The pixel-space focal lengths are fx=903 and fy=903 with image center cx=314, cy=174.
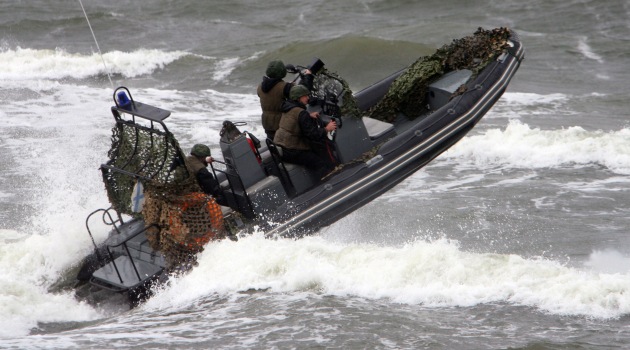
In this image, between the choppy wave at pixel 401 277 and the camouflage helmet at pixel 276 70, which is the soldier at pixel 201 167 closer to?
the choppy wave at pixel 401 277

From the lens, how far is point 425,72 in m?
11.1

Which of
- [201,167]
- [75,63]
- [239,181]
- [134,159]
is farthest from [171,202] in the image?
[75,63]

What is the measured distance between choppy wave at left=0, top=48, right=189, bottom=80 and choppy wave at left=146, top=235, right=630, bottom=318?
40.9ft

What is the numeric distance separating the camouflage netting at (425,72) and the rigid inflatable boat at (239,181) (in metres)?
0.52

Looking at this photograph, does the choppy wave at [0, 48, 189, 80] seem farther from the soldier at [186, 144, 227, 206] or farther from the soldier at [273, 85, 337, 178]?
the soldier at [186, 144, 227, 206]

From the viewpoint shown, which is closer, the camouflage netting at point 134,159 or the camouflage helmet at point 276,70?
the camouflage netting at point 134,159

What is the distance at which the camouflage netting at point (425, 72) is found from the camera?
10992 millimetres

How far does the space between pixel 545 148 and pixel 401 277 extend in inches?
246

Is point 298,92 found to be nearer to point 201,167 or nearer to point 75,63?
point 201,167

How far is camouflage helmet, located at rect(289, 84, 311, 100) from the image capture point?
9.26 metres

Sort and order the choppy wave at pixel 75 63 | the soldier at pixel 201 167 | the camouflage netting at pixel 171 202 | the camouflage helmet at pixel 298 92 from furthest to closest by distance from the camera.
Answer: the choppy wave at pixel 75 63 < the camouflage helmet at pixel 298 92 < the soldier at pixel 201 167 < the camouflage netting at pixel 171 202

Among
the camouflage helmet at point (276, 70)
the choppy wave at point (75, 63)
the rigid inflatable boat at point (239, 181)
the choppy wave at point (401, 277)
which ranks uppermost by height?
the choppy wave at point (75, 63)

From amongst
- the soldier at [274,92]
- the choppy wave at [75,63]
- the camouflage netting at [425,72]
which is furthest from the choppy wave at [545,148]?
the choppy wave at [75,63]

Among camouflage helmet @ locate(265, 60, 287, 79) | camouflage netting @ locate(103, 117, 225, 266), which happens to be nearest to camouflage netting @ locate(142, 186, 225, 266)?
camouflage netting @ locate(103, 117, 225, 266)
